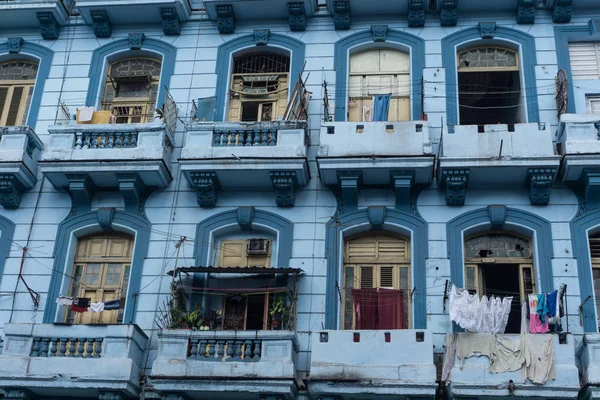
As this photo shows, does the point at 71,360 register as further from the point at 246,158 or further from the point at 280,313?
the point at 246,158

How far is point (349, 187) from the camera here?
18.4 meters

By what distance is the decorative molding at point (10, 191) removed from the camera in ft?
62.5

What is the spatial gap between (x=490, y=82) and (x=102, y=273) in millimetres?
9606

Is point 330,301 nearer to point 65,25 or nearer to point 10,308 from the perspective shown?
point 10,308

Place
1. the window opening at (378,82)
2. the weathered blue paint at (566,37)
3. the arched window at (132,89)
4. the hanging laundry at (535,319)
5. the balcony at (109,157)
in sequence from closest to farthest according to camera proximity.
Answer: the hanging laundry at (535,319), the balcony at (109,157), the weathered blue paint at (566,37), the window opening at (378,82), the arched window at (132,89)

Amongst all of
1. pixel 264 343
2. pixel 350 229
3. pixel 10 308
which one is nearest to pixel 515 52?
pixel 350 229

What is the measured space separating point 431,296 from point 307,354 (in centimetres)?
263

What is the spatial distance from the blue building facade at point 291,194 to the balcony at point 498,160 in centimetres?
6

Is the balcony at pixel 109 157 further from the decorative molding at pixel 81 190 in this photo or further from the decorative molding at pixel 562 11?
the decorative molding at pixel 562 11

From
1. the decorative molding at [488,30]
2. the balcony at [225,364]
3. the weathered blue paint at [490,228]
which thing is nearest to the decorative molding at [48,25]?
the balcony at [225,364]

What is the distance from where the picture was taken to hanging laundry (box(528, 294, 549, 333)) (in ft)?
54.0

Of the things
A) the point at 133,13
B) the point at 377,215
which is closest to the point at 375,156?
the point at 377,215

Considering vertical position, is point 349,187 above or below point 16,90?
below

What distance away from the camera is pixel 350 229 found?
18453 mm
